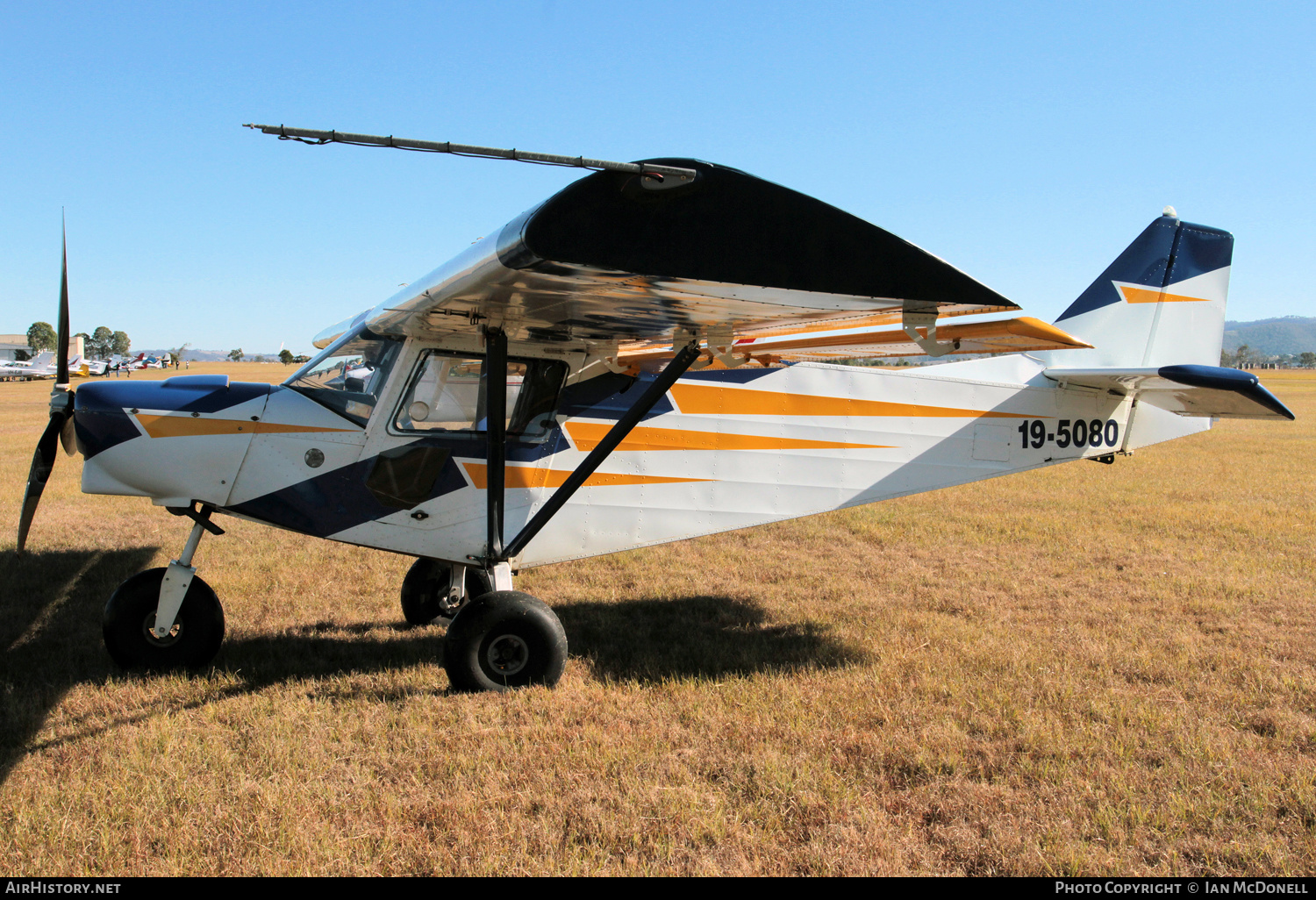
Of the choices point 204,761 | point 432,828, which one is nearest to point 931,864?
point 432,828

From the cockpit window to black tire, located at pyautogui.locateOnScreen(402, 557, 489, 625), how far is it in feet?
5.13

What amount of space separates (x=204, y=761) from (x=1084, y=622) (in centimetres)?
559

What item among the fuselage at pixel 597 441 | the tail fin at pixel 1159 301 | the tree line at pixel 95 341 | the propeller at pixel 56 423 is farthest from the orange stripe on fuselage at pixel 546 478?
the tree line at pixel 95 341

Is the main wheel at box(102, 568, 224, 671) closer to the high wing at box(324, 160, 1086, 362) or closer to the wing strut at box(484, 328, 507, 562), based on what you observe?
the wing strut at box(484, 328, 507, 562)

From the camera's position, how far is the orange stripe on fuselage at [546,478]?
4.81 m

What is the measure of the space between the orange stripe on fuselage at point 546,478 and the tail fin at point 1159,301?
3.86 m

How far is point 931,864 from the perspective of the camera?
2887 mm

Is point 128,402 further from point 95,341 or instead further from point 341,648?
point 95,341

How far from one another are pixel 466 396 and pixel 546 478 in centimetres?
72

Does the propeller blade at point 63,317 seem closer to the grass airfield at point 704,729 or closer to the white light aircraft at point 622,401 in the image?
the white light aircraft at point 622,401

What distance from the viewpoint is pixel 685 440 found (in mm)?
5465

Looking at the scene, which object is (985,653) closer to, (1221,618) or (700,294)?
(1221,618)

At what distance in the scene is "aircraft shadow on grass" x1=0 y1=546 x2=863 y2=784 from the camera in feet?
13.9

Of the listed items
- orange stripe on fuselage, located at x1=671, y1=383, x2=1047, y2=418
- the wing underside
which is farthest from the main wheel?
orange stripe on fuselage, located at x1=671, y1=383, x2=1047, y2=418
